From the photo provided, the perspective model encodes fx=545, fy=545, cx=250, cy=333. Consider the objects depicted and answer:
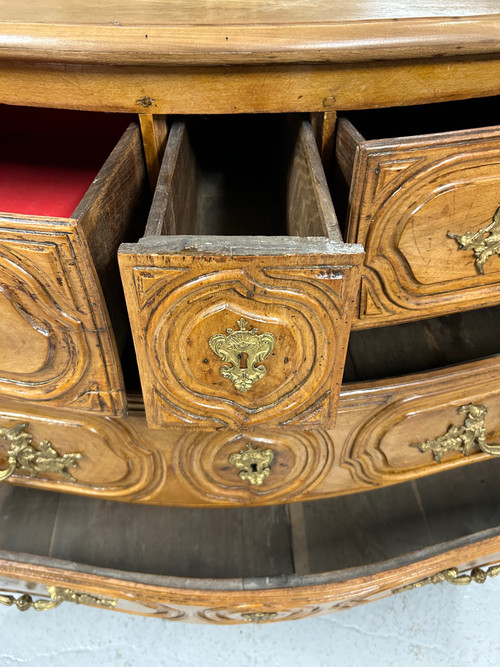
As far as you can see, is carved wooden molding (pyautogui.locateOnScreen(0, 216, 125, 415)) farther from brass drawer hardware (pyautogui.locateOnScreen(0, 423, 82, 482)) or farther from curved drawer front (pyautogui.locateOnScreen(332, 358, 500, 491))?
curved drawer front (pyautogui.locateOnScreen(332, 358, 500, 491))

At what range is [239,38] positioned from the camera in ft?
1.39

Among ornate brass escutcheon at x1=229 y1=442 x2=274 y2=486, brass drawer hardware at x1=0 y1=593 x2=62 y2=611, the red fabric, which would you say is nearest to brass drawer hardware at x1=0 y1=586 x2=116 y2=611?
brass drawer hardware at x1=0 y1=593 x2=62 y2=611

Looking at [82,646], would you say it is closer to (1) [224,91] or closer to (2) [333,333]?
(2) [333,333]

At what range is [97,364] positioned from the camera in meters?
0.49

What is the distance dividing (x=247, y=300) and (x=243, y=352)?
51 millimetres

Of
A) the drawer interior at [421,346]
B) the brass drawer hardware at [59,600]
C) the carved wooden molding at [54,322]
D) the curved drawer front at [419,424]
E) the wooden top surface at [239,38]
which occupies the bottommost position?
the brass drawer hardware at [59,600]

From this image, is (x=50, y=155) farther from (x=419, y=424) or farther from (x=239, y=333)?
(x=419, y=424)

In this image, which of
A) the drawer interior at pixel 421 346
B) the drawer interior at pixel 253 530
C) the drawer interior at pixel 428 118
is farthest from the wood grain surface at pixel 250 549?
the drawer interior at pixel 428 118

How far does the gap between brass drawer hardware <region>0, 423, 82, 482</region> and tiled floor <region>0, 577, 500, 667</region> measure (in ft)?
1.23

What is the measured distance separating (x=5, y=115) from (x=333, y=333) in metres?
0.59

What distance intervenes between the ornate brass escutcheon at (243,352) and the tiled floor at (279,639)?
2.04ft

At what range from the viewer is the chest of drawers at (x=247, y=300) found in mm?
424

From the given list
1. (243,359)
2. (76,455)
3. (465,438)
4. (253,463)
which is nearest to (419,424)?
(465,438)

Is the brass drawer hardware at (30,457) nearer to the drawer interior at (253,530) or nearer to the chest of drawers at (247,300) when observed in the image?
the chest of drawers at (247,300)
